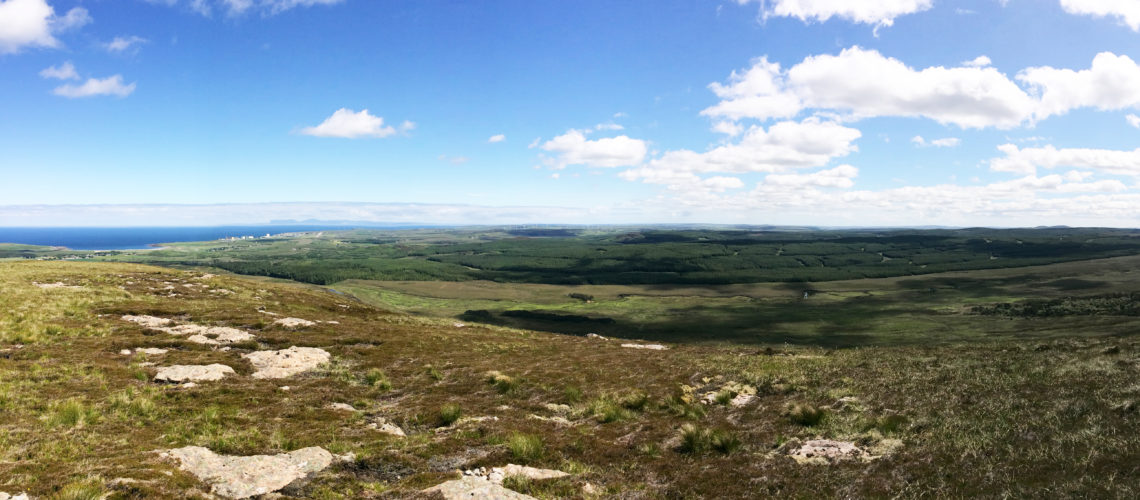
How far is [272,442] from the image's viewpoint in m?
15.3

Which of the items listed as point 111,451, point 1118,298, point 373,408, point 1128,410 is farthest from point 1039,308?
point 111,451

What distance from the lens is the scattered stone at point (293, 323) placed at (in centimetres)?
3825

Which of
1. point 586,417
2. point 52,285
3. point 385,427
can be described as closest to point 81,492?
point 385,427

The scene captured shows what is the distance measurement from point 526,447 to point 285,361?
67.0 ft

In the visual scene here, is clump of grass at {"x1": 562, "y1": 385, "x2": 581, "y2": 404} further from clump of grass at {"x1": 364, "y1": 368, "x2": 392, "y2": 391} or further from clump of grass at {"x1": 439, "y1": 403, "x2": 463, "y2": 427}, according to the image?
clump of grass at {"x1": 364, "y1": 368, "x2": 392, "y2": 391}

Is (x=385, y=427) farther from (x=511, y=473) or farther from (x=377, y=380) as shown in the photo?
(x=377, y=380)

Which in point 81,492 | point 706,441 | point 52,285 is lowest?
point 706,441

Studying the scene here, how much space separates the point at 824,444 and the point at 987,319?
509 feet

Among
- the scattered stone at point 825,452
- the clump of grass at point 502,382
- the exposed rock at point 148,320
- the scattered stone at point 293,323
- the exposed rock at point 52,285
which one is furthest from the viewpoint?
the exposed rock at point 52,285

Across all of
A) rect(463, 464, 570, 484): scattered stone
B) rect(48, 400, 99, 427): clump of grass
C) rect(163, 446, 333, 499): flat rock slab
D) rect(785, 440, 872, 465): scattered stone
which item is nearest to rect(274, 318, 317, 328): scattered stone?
rect(48, 400, 99, 427): clump of grass

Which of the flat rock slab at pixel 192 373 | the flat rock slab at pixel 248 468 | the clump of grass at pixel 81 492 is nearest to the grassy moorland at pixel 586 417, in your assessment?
the clump of grass at pixel 81 492

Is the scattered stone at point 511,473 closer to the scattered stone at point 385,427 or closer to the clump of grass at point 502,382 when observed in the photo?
the scattered stone at point 385,427

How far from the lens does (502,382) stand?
2534 cm

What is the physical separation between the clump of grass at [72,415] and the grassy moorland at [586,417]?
7 cm
